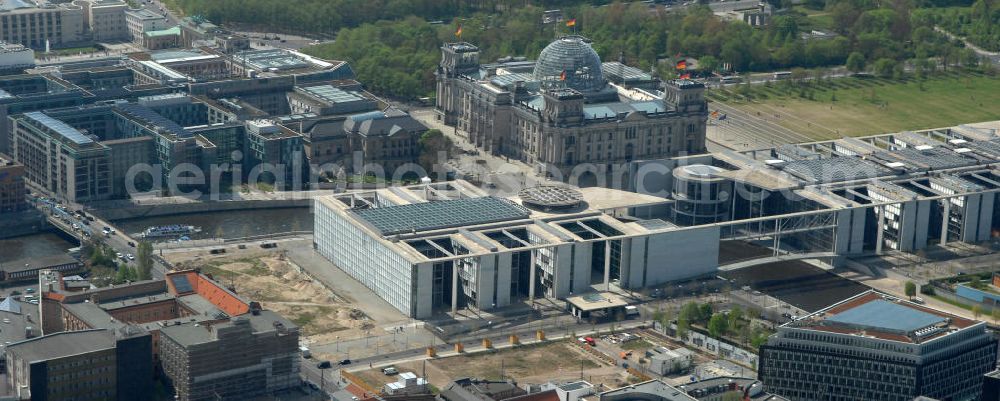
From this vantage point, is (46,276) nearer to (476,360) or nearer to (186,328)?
(186,328)

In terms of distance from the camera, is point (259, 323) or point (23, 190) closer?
point (259, 323)

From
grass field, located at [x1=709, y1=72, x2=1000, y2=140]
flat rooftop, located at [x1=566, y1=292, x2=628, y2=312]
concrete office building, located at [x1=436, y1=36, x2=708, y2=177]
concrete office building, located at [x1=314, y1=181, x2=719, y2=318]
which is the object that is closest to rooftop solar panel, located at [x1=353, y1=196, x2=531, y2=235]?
concrete office building, located at [x1=314, y1=181, x2=719, y2=318]

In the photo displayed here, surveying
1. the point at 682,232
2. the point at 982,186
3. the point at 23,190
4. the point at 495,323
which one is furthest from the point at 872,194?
the point at 23,190

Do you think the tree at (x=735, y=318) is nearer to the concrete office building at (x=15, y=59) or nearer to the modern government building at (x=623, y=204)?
the modern government building at (x=623, y=204)

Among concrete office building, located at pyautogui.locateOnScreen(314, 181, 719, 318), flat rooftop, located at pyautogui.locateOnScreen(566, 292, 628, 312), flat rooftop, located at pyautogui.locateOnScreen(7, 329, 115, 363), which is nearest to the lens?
flat rooftop, located at pyautogui.locateOnScreen(7, 329, 115, 363)

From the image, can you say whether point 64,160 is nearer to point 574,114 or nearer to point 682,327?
point 574,114

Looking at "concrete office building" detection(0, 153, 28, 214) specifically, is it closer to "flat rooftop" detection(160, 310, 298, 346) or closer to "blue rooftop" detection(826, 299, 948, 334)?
"flat rooftop" detection(160, 310, 298, 346)

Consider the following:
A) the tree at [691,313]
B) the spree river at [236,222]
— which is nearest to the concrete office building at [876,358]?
the tree at [691,313]
